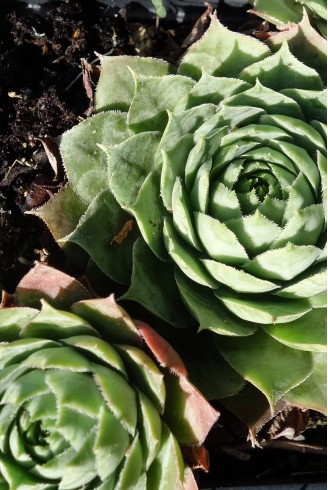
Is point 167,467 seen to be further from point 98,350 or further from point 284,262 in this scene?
point 284,262

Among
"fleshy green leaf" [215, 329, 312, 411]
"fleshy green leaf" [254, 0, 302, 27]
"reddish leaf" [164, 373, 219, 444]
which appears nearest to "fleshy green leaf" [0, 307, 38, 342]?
"reddish leaf" [164, 373, 219, 444]

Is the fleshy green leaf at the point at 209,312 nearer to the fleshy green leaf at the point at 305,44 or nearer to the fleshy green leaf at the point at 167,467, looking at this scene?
the fleshy green leaf at the point at 167,467

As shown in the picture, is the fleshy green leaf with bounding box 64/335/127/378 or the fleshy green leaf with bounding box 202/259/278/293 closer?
the fleshy green leaf with bounding box 64/335/127/378

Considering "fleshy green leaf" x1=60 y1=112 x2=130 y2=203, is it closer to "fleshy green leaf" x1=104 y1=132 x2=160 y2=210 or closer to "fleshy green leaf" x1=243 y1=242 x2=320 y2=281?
"fleshy green leaf" x1=104 y1=132 x2=160 y2=210

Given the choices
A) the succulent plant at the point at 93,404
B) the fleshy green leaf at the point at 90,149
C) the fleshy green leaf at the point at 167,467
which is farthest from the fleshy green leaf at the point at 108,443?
the fleshy green leaf at the point at 90,149

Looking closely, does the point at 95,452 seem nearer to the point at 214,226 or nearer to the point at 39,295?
the point at 39,295

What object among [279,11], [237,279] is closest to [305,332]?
[237,279]

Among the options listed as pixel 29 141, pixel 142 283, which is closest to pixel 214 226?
pixel 142 283
